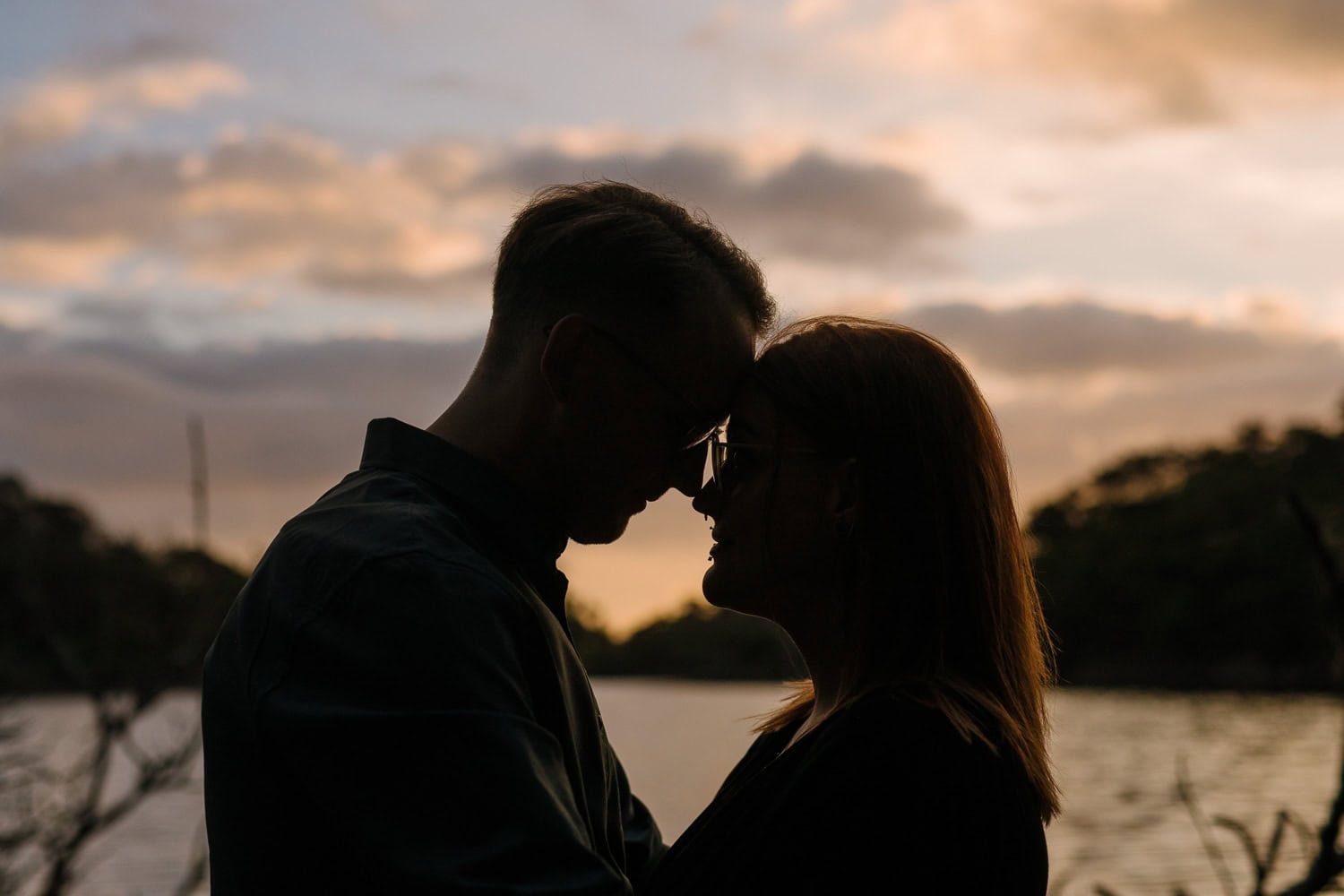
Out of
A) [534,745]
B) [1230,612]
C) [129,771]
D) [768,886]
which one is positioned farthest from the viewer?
[1230,612]

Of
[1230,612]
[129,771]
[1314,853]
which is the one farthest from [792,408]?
[1230,612]

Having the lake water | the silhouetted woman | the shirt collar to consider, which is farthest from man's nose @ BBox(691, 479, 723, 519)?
the lake water

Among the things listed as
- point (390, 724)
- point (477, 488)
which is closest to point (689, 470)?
point (477, 488)

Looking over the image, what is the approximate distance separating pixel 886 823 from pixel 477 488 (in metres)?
0.86

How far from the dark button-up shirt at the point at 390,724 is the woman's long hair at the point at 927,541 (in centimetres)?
67

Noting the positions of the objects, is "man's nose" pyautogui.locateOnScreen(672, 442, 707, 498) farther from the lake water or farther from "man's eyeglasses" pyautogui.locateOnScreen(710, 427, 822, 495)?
the lake water

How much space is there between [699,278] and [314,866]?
3.97 ft

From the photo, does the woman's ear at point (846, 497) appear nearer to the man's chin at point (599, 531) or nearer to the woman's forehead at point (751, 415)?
the woman's forehead at point (751, 415)

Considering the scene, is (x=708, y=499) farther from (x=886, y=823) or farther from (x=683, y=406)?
(x=886, y=823)

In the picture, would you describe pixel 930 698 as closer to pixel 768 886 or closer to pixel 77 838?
pixel 768 886

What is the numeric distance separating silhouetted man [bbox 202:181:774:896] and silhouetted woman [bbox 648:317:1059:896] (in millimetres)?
163

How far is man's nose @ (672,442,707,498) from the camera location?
2744 mm

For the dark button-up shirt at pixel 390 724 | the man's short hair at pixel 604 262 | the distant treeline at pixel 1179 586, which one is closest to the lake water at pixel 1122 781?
the distant treeline at pixel 1179 586

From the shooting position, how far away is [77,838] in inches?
313
